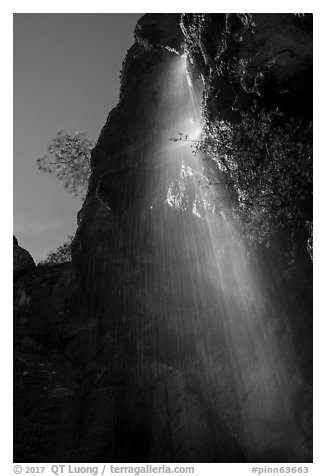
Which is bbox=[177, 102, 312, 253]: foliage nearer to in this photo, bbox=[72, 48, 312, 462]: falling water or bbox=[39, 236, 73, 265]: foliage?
bbox=[72, 48, 312, 462]: falling water

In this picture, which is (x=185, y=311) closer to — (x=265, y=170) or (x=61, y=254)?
(x=265, y=170)

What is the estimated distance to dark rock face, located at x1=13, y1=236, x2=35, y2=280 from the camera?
22.2 meters

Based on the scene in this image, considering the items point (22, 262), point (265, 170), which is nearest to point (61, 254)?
point (22, 262)

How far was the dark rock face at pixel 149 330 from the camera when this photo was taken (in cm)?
1602

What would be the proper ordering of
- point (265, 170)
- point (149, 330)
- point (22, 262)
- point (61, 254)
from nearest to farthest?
point (265, 170), point (149, 330), point (22, 262), point (61, 254)

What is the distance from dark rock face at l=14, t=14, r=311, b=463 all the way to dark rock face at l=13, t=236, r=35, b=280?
0.51 meters

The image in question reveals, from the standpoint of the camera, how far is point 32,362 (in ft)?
60.1

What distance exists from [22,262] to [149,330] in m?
8.08

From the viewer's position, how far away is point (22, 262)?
886 inches

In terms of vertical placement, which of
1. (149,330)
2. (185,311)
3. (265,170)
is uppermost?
(265,170)

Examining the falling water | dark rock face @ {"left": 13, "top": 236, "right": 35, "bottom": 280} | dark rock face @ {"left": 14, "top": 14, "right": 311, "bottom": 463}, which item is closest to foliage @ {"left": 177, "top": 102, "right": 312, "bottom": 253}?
the falling water

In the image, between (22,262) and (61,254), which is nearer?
(22,262)

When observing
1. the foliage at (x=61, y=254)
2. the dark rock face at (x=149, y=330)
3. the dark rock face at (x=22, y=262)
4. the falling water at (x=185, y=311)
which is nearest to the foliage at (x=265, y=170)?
the falling water at (x=185, y=311)

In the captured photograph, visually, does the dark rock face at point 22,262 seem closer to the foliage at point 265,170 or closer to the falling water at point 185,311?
the falling water at point 185,311
